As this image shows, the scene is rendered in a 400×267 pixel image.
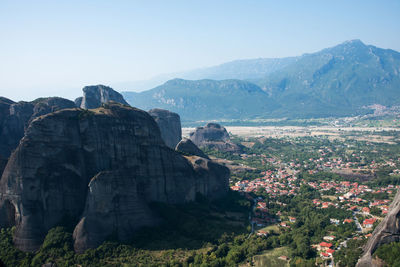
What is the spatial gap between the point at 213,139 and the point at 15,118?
6885 centimetres

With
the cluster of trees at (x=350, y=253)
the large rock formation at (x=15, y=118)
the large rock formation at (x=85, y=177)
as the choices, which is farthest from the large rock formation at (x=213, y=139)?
the cluster of trees at (x=350, y=253)

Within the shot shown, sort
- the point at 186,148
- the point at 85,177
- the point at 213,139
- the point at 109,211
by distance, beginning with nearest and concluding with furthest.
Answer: the point at 109,211
the point at 85,177
the point at 186,148
the point at 213,139

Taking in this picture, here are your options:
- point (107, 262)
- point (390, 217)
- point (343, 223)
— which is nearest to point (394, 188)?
point (343, 223)

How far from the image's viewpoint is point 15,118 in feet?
203

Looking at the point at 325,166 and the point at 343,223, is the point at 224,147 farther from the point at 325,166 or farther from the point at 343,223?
the point at 343,223

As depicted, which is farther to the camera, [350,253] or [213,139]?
[213,139]

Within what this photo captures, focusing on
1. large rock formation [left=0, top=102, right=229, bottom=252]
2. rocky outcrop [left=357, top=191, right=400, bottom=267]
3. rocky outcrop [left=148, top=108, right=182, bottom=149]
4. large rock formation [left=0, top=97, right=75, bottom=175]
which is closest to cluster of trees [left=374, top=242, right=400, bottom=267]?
rocky outcrop [left=357, top=191, right=400, bottom=267]

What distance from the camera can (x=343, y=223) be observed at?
155ft

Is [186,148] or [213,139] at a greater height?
[186,148]

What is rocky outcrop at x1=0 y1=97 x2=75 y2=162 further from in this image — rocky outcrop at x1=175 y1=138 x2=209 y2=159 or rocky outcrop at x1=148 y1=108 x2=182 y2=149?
rocky outcrop at x1=148 y1=108 x2=182 y2=149

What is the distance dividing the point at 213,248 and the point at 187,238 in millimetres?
3500

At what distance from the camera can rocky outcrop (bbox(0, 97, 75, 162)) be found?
59531mm

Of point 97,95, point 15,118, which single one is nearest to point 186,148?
point 15,118

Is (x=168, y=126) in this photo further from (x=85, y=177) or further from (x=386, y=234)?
(x=386, y=234)
